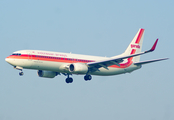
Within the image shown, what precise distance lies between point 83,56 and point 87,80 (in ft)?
15.1

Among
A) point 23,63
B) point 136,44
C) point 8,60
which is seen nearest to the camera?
point 8,60

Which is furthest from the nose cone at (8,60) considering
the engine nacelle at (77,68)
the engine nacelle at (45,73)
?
the engine nacelle at (77,68)

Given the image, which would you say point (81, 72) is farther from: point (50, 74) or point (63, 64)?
point (50, 74)

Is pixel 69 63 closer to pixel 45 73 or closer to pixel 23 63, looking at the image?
pixel 45 73

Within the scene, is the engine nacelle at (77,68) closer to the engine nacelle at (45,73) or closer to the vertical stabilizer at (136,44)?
the engine nacelle at (45,73)

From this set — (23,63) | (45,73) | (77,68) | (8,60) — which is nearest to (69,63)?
(77,68)

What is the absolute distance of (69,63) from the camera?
6550 cm

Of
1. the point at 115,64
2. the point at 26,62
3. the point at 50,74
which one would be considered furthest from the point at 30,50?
the point at 115,64

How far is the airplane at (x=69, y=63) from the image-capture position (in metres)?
61.4

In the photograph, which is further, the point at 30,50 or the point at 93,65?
the point at 93,65

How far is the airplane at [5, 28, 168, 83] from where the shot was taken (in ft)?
202

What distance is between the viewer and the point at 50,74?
70.1 m

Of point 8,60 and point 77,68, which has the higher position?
point 8,60

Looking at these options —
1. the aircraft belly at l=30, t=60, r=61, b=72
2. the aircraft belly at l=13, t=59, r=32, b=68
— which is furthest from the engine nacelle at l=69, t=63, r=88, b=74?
the aircraft belly at l=13, t=59, r=32, b=68
